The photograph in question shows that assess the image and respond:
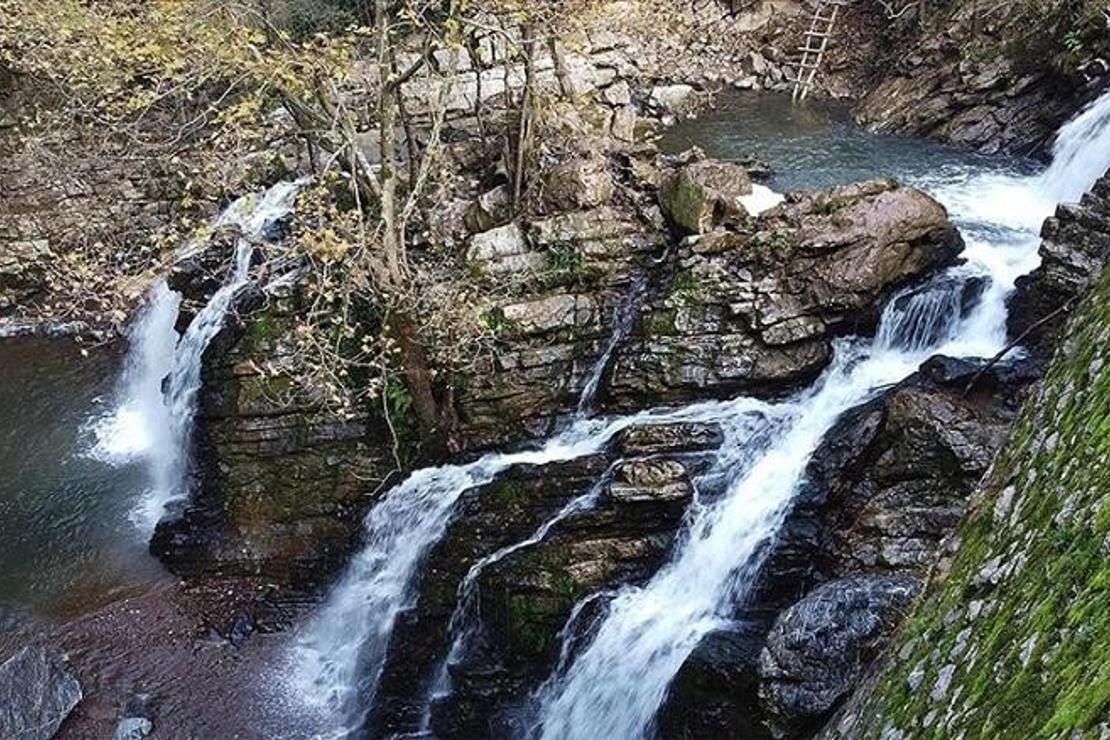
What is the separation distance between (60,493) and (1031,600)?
52.8ft

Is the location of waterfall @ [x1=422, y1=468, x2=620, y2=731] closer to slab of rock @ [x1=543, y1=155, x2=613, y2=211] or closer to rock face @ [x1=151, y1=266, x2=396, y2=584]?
rock face @ [x1=151, y1=266, x2=396, y2=584]

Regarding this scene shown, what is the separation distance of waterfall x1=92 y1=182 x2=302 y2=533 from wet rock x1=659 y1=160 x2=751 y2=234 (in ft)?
20.9

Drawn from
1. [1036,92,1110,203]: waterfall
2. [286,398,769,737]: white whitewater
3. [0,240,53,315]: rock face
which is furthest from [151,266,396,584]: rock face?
[1036,92,1110,203]: waterfall

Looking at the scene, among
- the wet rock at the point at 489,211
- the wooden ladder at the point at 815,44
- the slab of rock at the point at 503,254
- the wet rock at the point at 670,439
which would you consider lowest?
the wet rock at the point at 670,439

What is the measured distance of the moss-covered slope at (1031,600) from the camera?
3365mm

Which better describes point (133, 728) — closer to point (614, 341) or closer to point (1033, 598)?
point (614, 341)

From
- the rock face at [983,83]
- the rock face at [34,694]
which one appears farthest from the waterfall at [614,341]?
the rock face at [983,83]

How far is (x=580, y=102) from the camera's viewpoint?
1736 centimetres

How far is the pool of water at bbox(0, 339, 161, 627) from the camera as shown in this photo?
14570 mm

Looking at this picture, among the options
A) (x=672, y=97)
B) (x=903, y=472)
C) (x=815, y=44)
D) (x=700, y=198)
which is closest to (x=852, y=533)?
(x=903, y=472)

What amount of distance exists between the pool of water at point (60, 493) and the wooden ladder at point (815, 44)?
60.0ft

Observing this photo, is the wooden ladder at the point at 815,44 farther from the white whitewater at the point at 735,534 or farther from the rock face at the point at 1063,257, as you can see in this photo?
the rock face at the point at 1063,257

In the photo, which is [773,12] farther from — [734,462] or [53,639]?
[53,639]

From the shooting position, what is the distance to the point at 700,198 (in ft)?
47.6
